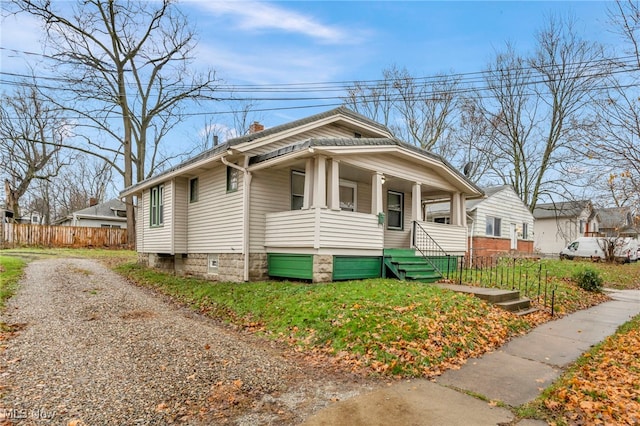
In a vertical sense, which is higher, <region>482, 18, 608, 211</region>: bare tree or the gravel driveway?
<region>482, 18, 608, 211</region>: bare tree

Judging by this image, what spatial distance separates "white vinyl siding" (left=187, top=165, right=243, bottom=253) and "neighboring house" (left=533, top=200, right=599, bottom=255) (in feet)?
90.5

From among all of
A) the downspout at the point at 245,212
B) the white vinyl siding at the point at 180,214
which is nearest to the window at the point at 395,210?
the downspout at the point at 245,212

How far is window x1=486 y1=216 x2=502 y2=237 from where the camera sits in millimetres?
21406

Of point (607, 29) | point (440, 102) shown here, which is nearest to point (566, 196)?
point (440, 102)

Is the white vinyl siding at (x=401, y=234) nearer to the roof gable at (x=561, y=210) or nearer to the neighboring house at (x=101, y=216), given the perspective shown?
the roof gable at (x=561, y=210)

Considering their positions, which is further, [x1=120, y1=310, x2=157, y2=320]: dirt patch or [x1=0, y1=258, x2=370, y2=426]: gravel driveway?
[x1=120, y1=310, x2=157, y2=320]: dirt patch

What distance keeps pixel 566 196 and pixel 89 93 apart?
1275 inches

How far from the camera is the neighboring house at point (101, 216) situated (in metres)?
33.4

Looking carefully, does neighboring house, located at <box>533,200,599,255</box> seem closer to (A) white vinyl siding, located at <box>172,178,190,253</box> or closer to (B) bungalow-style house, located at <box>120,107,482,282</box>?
(B) bungalow-style house, located at <box>120,107,482,282</box>

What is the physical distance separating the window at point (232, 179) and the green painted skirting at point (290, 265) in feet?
7.06

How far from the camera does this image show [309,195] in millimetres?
9344

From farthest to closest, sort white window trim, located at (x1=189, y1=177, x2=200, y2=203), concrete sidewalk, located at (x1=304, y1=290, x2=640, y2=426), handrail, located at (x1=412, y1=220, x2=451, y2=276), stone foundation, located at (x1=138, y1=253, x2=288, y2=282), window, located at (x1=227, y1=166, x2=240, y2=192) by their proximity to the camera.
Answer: white window trim, located at (x1=189, y1=177, x2=200, y2=203) < handrail, located at (x1=412, y1=220, x2=451, y2=276) < window, located at (x1=227, y1=166, x2=240, y2=192) < stone foundation, located at (x1=138, y1=253, x2=288, y2=282) < concrete sidewalk, located at (x1=304, y1=290, x2=640, y2=426)

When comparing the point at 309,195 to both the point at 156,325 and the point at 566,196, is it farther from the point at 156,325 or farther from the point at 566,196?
the point at 566,196

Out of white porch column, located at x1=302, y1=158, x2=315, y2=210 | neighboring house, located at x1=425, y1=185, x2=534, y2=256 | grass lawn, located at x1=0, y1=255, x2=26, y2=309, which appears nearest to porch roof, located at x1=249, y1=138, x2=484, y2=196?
white porch column, located at x1=302, y1=158, x2=315, y2=210
